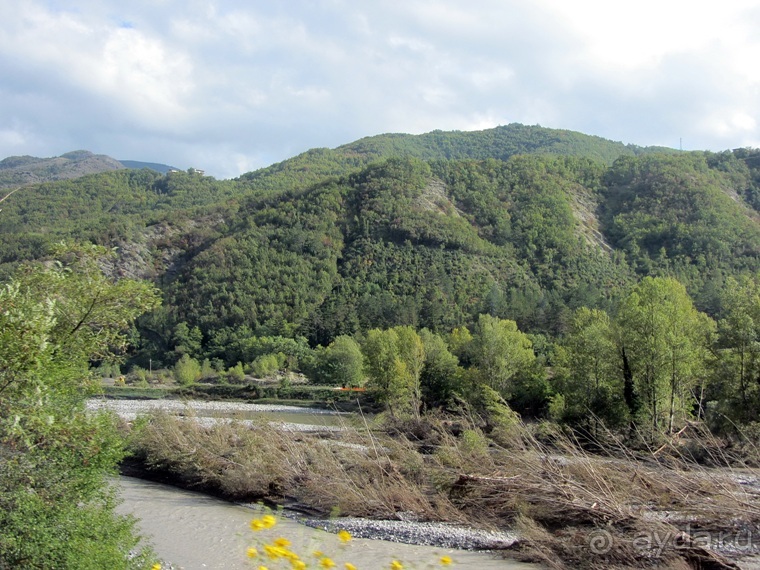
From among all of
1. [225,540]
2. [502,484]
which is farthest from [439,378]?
[225,540]

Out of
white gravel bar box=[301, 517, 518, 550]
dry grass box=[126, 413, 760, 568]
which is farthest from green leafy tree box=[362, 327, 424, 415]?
white gravel bar box=[301, 517, 518, 550]

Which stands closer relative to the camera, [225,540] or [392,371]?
[225,540]

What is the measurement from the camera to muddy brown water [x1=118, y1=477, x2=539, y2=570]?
15359 millimetres

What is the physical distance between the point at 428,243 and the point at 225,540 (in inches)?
4105

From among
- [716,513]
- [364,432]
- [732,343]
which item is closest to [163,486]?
[364,432]

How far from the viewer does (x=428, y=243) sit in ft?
394

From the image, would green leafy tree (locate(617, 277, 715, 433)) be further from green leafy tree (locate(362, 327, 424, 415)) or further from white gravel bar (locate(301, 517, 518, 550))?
white gravel bar (locate(301, 517, 518, 550))

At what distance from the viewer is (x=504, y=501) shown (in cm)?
1764

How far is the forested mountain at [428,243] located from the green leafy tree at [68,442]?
82.0 m

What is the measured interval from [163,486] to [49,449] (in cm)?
1724

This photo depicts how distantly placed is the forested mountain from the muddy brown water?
7222 cm

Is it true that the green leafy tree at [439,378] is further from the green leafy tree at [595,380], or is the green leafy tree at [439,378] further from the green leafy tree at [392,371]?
the green leafy tree at [595,380]

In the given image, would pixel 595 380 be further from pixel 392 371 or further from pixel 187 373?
pixel 187 373

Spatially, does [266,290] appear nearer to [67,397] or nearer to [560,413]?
[560,413]
